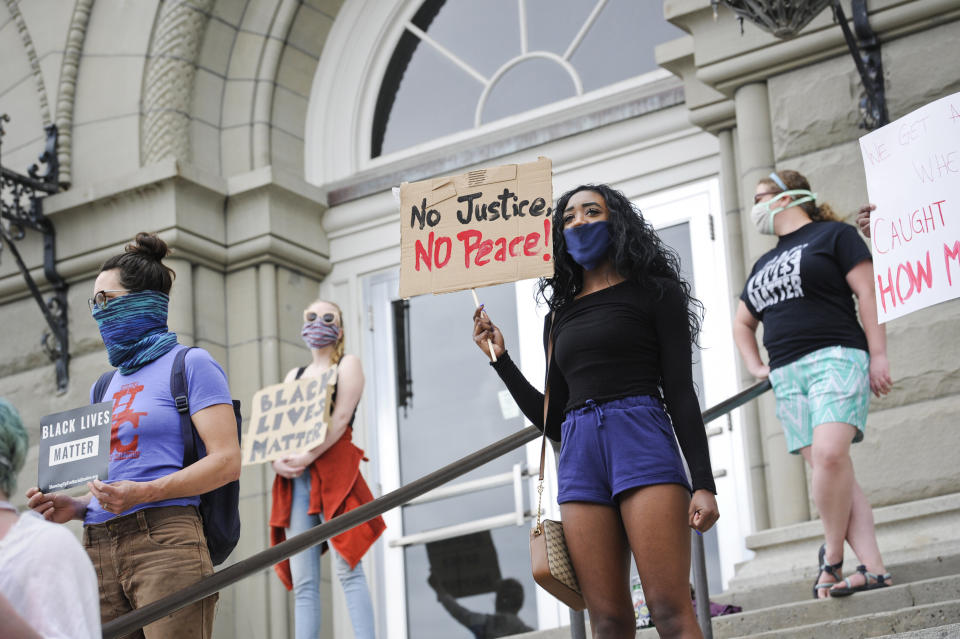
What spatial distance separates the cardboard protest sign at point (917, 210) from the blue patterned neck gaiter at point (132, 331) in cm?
249

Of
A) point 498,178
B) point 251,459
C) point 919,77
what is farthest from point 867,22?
point 251,459

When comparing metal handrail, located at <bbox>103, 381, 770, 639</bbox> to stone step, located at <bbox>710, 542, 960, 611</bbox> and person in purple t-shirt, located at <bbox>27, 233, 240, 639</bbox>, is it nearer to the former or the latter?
person in purple t-shirt, located at <bbox>27, 233, 240, 639</bbox>

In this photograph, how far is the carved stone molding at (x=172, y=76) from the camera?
949 centimetres

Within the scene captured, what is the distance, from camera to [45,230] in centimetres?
956

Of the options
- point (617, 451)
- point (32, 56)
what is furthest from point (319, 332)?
point (32, 56)

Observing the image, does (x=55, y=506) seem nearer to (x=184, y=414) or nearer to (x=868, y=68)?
(x=184, y=414)

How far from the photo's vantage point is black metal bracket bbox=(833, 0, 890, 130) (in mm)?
6871

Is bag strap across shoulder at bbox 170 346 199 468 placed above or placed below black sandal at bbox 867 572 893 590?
above

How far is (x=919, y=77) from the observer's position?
6.89m

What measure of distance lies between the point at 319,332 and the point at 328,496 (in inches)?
32.3

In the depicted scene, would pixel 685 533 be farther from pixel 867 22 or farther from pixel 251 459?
pixel 867 22

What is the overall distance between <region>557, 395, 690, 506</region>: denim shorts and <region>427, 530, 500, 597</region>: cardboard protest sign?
4785 mm

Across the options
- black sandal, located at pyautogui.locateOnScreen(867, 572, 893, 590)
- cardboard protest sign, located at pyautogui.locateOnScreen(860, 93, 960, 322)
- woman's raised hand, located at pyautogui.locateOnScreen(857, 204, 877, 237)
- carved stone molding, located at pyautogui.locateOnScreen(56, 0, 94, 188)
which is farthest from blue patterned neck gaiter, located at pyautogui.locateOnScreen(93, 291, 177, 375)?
carved stone molding, located at pyautogui.locateOnScreen(56, 0, 94, 188)

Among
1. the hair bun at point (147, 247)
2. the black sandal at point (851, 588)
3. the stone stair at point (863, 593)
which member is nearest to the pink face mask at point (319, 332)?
the stone stair at point (863, 593)
